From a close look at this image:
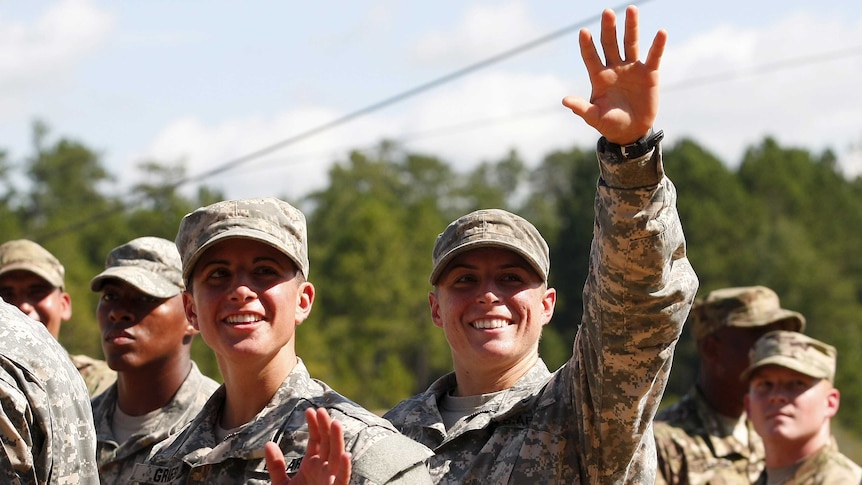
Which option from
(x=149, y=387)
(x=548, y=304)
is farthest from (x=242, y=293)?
(x=149, y=387)

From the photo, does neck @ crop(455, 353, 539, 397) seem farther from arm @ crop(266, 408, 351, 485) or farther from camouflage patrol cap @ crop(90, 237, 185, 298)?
camouflage patrol cap @ crop(90, 237, 185, 298)

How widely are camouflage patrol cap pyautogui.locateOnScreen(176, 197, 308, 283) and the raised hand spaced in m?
1.01

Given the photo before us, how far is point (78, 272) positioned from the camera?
60.2 meters

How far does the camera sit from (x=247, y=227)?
13.7 feet

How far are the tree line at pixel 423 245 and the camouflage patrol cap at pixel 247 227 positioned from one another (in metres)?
54.7

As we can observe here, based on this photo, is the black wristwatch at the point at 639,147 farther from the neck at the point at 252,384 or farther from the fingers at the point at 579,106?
the neck at the point at 252,384

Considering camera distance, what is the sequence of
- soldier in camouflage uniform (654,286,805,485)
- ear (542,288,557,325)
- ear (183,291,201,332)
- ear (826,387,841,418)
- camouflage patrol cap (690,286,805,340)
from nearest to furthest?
ear (183,291,201,332)
ear (542,288,557,325)
ear (826,387,841,418)
soldier in camouflage uniform (654,286,805,485)
camouflage patrol cap (690,286,805,340)

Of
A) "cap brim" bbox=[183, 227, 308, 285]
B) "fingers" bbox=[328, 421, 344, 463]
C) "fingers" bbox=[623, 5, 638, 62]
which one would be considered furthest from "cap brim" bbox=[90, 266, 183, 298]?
"fingers" bbox=[623, 5, 638, 62]

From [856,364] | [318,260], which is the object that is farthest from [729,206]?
[318,260]

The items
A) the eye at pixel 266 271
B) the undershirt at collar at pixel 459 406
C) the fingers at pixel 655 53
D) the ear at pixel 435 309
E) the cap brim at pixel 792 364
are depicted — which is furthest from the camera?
the cap brim at pixel 792 364

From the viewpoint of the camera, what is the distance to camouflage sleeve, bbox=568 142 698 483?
12.4 ft

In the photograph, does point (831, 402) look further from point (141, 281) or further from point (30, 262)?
point (30, 262)

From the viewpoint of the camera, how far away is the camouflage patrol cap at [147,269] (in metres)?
6.48

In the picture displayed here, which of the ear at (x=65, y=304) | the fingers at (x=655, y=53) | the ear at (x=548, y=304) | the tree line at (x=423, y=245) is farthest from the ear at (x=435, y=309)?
the tree line at (x=423, y=245)
